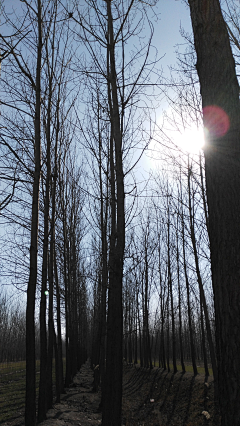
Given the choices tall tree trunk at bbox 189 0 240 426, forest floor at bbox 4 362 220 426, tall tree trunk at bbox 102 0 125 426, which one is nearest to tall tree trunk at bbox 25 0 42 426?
tall tree trunk at bbox 102 0 125 426

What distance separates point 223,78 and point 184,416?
935 centimetres

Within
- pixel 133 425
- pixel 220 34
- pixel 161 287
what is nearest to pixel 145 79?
pixel 220 34

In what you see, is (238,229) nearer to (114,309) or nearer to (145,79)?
(114,309)

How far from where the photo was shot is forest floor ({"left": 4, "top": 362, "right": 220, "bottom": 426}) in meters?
7.14

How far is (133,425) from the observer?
7270 millimetres

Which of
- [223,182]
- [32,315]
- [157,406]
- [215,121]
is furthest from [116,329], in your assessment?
[157,406]

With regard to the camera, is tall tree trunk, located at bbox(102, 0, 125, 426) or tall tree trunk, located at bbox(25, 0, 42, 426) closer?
tall tree trunk, located at bbox(102, 0, 125, 426)

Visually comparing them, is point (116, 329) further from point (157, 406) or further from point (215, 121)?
point (157, 406)

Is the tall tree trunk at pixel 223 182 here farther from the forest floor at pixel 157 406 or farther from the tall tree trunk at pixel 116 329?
the forest floor at pixel 157 406


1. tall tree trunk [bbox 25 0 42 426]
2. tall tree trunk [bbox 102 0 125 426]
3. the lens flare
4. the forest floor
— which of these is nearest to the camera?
the lens flare

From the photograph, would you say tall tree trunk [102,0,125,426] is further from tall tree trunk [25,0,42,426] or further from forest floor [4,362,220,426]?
forest floor [4,362,220,426]

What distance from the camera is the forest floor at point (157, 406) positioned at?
714cm

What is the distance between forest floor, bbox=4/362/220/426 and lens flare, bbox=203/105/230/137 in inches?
233

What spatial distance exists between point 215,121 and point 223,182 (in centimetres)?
53
